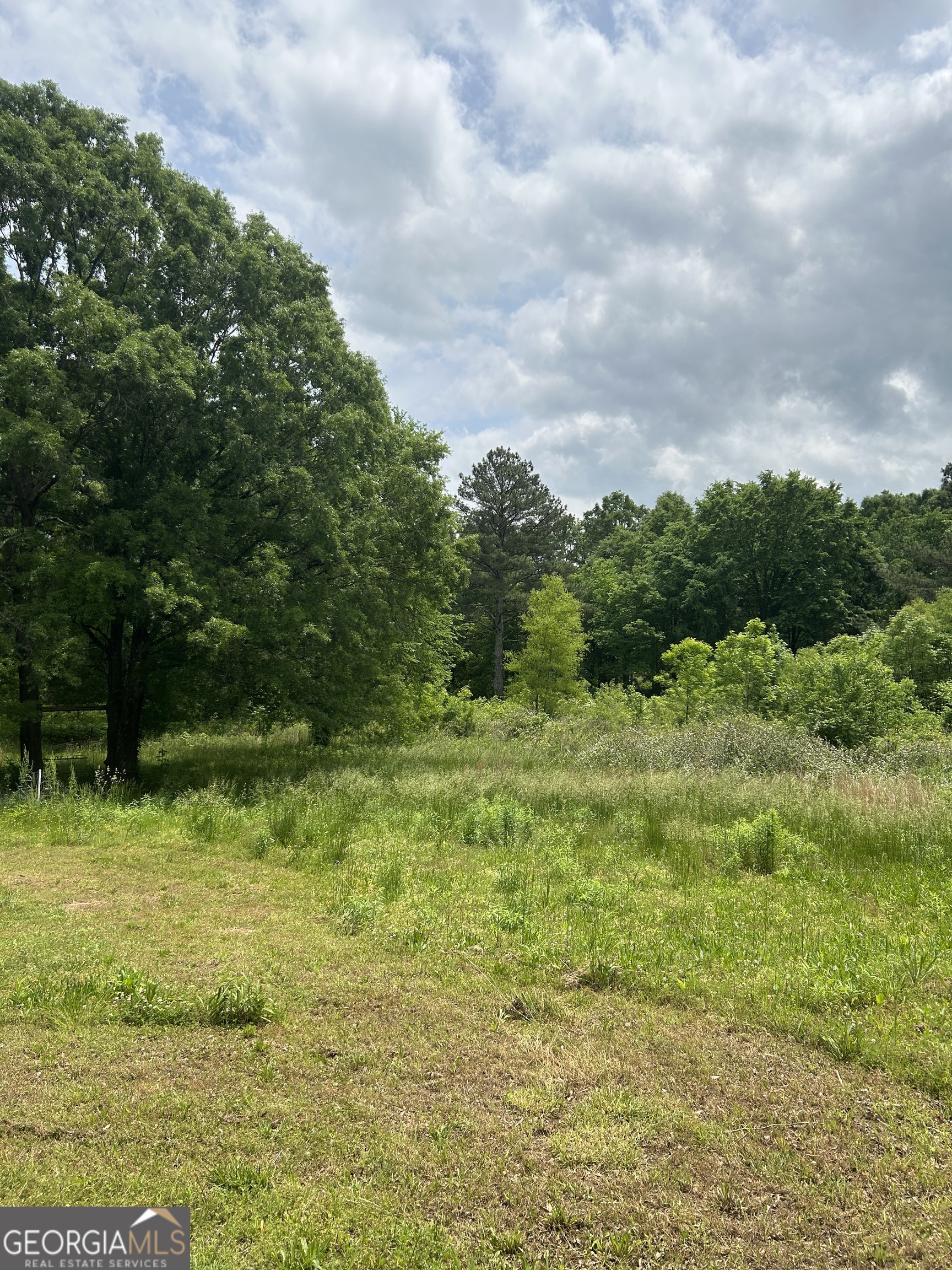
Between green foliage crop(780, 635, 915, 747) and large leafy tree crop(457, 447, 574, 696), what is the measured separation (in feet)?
81.5

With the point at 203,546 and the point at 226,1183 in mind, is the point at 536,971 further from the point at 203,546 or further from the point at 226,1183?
the point at 203,546

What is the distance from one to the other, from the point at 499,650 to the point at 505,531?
27.3 feet

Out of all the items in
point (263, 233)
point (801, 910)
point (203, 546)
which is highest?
point (263, 233)

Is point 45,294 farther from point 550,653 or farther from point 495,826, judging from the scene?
point 550,653

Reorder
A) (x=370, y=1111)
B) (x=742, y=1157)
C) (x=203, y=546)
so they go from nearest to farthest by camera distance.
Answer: (x=742, y=1157) < (x=370, y=1111) < (x=203, y=546)

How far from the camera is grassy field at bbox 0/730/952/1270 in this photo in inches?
112

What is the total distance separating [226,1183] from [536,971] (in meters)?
2.64

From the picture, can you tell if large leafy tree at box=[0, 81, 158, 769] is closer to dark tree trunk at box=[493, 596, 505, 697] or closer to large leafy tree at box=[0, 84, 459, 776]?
large leafy tree at box=[0, 84, 459, 776]

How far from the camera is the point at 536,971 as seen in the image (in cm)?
506

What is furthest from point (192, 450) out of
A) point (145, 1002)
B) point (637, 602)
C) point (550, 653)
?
point (637, 602)

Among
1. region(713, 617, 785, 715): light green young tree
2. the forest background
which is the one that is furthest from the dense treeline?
the forest background

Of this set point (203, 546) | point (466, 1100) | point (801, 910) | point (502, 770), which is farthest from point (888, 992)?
point (203, 546)

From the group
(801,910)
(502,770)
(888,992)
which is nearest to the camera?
(888,992)

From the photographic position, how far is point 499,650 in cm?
4103
